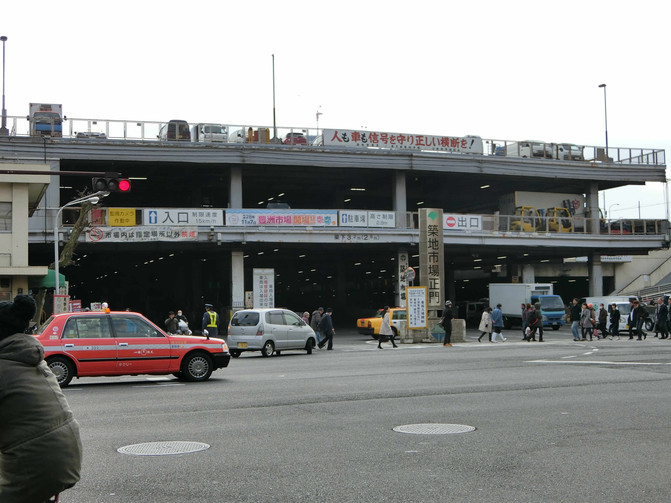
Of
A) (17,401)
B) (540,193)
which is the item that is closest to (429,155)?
(540,193)

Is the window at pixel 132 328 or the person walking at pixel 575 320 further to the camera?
the person walking at pixel 575 320

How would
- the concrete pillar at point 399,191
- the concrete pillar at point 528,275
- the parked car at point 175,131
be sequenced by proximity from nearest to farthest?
the parked car at point 175,131 → the concrete pillar at point 399,191 → the concrete pillar at point 528,275

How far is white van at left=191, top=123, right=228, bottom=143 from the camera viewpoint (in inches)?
1567

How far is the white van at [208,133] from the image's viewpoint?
39812mm

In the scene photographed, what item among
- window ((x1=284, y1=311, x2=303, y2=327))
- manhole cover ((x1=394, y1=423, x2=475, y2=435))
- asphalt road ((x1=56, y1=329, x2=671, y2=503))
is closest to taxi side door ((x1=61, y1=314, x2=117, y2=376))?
asphalt road ((x1=56, y1=329, x2=671, y2=503))

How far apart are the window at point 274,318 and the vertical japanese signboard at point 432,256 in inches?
364

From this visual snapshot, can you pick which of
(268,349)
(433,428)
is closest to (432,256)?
(268,349)

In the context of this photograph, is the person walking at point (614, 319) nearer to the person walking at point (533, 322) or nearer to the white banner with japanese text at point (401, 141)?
the person walking at point (533, 322)

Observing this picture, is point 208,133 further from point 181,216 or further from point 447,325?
point 447,325

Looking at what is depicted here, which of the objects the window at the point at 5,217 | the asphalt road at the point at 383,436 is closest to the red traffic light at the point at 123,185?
the asphalt road at the point at 383,436

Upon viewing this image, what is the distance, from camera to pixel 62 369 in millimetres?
15719

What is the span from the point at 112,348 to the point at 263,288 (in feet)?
71.2

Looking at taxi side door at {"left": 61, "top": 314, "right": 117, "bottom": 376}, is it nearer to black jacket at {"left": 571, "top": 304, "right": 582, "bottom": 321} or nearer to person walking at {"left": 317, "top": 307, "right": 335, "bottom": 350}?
person walking at {"left": 317, "top": 307, "right": 335, "bottom": 350}

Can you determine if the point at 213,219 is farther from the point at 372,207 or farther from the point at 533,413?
the point at 533,413
